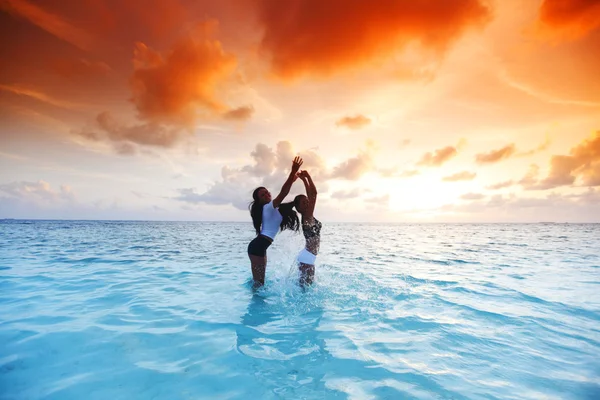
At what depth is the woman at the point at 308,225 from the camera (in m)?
6.75

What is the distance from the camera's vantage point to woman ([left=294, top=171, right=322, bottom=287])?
22.1ft

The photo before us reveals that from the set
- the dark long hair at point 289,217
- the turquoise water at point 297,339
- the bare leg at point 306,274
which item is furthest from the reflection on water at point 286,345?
the dark long hair at point 289,217

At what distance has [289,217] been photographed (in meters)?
7.04

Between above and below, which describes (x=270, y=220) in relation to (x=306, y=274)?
→ above

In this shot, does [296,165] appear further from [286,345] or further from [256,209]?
[286,345]

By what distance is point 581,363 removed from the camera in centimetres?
420

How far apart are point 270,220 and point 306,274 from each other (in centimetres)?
170

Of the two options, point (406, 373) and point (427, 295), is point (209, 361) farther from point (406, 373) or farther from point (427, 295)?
point (427, 295)

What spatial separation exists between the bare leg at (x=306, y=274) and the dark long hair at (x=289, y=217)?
38.4 inches

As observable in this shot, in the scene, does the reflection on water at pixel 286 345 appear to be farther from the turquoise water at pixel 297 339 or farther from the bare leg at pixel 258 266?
the bare leg at pixel 258 266

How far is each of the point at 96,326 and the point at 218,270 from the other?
6.23 m

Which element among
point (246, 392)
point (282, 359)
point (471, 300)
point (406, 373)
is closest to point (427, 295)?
point (471, 300)

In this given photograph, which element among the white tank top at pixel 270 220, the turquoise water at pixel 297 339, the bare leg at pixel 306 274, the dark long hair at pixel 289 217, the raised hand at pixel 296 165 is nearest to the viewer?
the turquoise water at pixel 297 339

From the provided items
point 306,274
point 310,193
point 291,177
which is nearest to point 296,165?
point 291,177
